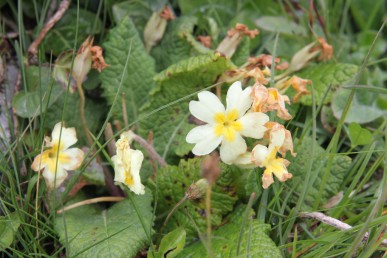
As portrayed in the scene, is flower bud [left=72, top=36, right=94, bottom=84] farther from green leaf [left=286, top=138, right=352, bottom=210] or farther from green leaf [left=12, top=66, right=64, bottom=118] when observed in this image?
green leaf [left=286, top=138, right=352, bottom=210]

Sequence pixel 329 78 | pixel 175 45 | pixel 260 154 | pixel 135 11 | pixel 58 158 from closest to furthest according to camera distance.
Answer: pixel 260 154 → pixel 58 158 → pixel 329 78 → pixel 175 45 → pixel 135 11

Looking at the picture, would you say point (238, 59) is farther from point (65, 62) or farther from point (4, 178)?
point (4, 178)

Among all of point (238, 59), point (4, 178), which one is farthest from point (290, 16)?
point (4, 178)

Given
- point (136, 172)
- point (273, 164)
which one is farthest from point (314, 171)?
point (136, 172)

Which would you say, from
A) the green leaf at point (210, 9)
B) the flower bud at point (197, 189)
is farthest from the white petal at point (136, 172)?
the green leaf at point (210, 9)

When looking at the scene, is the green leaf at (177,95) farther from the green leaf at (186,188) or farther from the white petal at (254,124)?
the white petal at (254,124)

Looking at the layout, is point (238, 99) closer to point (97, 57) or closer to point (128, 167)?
point (128, 167)

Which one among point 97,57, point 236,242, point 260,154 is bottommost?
point 236,242
